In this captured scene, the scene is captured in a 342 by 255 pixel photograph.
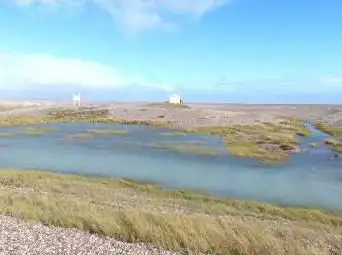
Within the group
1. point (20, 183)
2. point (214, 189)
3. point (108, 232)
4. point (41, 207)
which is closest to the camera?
point (108, 232)

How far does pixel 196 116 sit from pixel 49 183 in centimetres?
7006

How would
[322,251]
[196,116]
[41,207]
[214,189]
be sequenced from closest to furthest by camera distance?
[322,251], [41,207], [214,189], [196,116]

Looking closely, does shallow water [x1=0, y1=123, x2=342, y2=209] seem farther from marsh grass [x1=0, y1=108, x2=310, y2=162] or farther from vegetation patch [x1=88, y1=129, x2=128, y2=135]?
vegetation patch [x1=88, y1=129, x2=128, y2=135]

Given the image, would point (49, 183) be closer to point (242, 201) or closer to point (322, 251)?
point (242, 201)

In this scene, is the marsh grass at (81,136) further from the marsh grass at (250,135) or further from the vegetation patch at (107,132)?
the marsh grass at (250,135)

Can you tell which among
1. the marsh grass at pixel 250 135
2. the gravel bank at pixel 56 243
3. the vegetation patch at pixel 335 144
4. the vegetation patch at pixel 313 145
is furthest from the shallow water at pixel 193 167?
the gravel bank at pixel 56 243

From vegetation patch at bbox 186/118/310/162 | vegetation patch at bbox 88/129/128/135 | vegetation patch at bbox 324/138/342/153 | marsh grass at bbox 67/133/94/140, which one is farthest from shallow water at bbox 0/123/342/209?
vegetation patch at bbox 88/129/128/135

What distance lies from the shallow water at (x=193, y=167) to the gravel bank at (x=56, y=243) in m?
14.6

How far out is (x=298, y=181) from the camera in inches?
1312

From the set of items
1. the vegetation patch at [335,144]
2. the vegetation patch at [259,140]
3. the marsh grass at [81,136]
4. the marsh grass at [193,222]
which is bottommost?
the marsh grass at [81,136]

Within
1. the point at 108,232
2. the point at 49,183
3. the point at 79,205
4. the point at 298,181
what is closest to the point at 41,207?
the point at 79,205

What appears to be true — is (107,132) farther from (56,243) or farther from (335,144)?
(56,243)

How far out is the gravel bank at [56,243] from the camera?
1271 cm

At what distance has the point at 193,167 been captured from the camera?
38.1 meters
